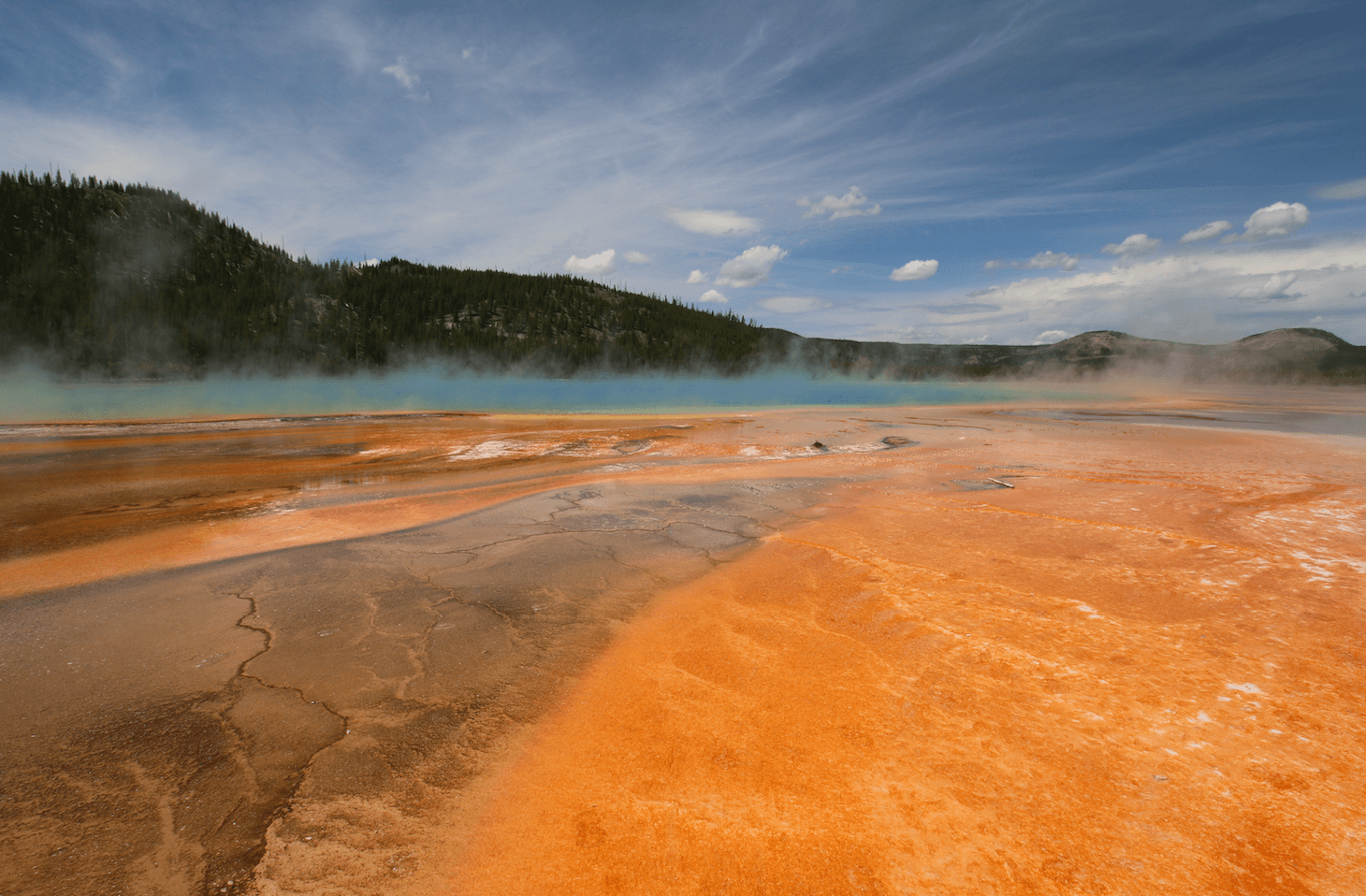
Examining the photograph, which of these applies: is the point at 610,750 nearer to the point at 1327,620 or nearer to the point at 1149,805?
the point at 1149,805

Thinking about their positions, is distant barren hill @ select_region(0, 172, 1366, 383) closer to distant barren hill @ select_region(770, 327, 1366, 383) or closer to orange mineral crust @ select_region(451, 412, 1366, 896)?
distant barren hill @ select_region(770, 327, 1366, 383)

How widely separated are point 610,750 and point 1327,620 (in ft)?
19.0

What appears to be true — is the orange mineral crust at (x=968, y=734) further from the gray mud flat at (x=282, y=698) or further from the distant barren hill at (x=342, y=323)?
the distant barren hill at (x=342, y=323)

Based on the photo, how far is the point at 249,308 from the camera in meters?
79.4

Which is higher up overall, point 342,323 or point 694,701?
point 342,323

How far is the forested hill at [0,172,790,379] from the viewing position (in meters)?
63.9

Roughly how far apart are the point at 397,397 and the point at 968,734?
212ft

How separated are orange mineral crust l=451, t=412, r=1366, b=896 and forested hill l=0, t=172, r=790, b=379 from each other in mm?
83990

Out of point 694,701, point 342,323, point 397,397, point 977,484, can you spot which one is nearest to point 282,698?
point 694,701

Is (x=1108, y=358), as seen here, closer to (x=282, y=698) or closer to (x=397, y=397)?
(x=397, y=397)

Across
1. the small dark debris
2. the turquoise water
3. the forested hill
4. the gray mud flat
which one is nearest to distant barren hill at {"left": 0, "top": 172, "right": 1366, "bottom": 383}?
the forested hill

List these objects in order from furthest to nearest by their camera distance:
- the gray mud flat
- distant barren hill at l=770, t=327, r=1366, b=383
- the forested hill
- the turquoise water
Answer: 1. distant barren hill at l=770, t=327, r=1366, b=383
2. the forested hill
3. the turquoise water
4. the gray mud flat

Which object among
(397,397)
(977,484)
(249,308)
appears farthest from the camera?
(249,308)

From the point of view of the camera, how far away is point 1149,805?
2.60 m
